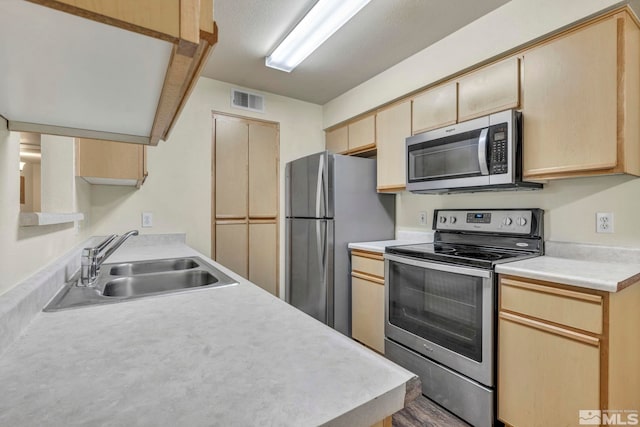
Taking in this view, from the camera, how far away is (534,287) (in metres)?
1.50

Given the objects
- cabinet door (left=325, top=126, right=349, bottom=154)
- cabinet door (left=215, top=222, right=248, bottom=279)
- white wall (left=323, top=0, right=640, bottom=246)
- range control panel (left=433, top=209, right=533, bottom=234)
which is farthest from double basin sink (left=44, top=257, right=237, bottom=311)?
cabinet door (left=325, top=126, right=349, bottom=154)

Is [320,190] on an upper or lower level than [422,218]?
upper

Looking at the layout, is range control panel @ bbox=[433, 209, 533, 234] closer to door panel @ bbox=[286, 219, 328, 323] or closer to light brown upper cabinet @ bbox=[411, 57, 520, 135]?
light brown upper cabinet @ bbox=[411, 57, 520, 135]

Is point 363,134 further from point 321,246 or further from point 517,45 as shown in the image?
point 517,45

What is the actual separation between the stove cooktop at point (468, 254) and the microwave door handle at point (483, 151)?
523 millimetres

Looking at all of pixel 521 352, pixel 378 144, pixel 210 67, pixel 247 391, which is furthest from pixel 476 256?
pixel 210 67

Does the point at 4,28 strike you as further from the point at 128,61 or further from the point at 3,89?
the point at 3,89

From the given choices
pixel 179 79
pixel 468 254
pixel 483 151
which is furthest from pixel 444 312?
pixel 179 79

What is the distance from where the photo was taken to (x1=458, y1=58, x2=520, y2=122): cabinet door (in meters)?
1.91

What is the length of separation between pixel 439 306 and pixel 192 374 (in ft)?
5.59

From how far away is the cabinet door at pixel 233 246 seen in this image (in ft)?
10.1

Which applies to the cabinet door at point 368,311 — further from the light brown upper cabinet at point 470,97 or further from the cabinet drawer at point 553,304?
the light brown upper cabinet at point 470,97

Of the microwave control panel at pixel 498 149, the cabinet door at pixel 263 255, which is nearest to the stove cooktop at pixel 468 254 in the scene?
the microwave control panel at pixel 498 149

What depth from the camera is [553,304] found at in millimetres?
1438
